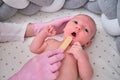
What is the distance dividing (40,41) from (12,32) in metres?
0.15

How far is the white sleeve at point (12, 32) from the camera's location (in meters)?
1.17

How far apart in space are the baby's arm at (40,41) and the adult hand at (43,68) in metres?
0.08

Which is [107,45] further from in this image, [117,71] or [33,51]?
[33,51]

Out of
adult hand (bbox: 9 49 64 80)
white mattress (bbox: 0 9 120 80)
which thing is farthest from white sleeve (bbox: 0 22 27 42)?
adult hand (bbox: 9 49 64 80)

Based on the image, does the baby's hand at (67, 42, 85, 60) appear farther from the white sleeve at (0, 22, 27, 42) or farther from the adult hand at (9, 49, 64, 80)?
the white sleeve at (0, 22, 27, 42)

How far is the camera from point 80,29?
1078mm

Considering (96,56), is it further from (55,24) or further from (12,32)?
(12,32)

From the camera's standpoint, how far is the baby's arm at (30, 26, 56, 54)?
3.63 feet

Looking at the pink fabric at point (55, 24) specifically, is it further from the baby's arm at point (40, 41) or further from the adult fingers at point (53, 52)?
the adult fingers at point (53, 52)

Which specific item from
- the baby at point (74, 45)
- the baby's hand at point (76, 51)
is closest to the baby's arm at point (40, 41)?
the baby at point (74, 45)

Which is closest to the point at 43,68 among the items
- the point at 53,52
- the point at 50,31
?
the point at 53,52

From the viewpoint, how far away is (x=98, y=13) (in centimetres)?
130

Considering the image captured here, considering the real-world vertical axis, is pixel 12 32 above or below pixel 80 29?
below

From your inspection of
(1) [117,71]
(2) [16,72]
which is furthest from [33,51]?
(1) [117,71]
